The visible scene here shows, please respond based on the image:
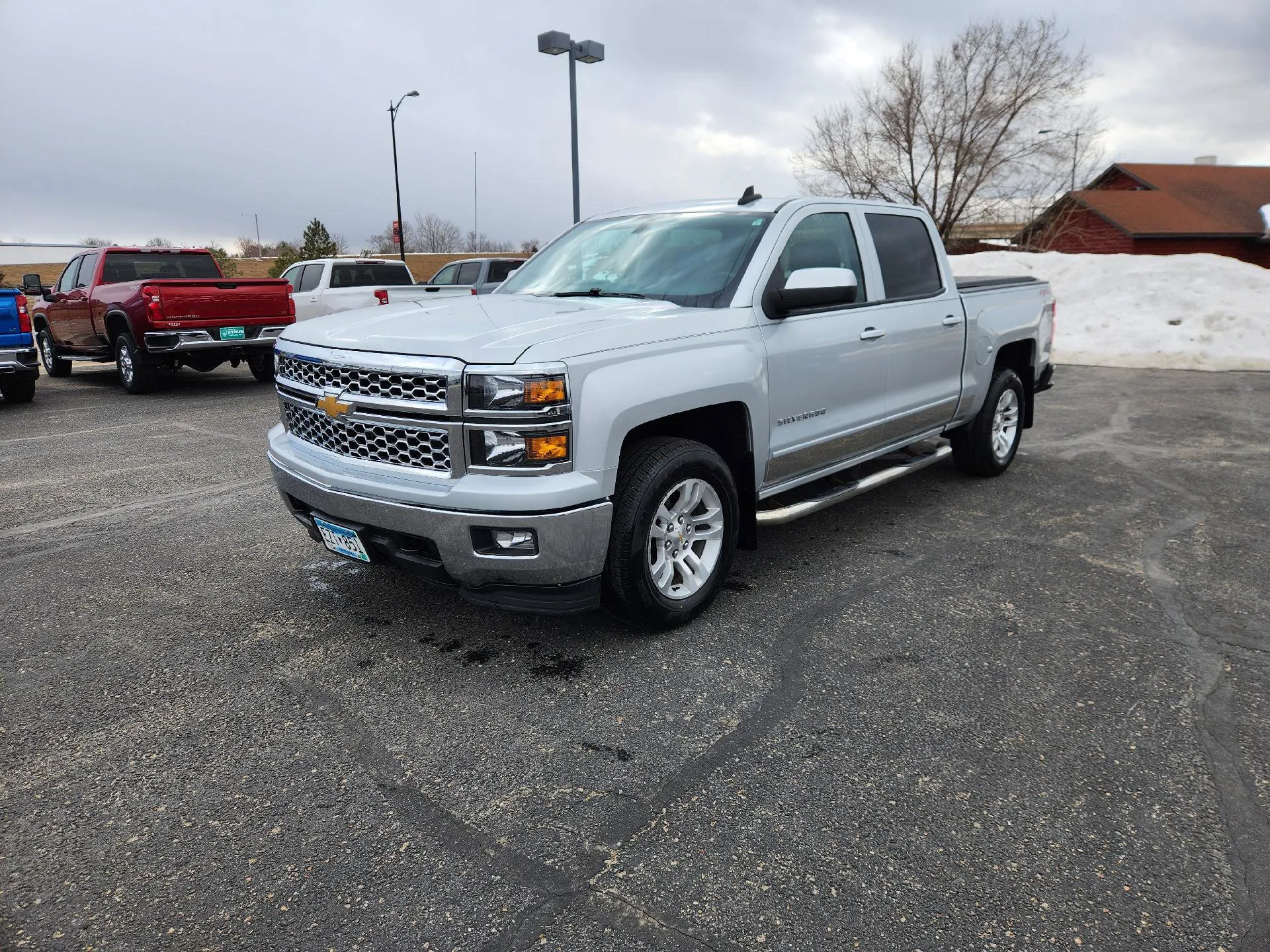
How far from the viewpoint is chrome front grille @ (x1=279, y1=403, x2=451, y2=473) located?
3293mm

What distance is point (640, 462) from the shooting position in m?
3.53

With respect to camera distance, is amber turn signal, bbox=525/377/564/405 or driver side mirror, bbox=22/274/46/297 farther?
driver side mirror, bbox=22/274/46/297

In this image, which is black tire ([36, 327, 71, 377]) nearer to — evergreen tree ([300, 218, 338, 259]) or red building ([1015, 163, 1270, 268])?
red building ([1015, 163, 1270, 268])

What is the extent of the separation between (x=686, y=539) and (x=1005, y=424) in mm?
3915

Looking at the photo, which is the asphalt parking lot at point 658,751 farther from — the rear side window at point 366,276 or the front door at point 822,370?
the rear side window at point 366,276

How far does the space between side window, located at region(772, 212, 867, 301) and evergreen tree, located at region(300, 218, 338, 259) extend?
2347 inches

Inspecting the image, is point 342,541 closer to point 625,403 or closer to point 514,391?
point 514,391

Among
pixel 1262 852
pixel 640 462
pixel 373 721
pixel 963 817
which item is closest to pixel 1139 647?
pixel 1262 852

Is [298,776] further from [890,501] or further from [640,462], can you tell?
[890,501]

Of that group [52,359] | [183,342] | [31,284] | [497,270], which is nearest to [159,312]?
[183,342]

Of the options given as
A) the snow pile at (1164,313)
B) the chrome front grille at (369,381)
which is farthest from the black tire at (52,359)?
the snow pile at (1164,313)

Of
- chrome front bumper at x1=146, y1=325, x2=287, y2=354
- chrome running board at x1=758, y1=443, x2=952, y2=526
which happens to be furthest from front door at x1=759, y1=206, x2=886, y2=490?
chrome front bumper at x1=146, y1=325, x2=287, y2=354

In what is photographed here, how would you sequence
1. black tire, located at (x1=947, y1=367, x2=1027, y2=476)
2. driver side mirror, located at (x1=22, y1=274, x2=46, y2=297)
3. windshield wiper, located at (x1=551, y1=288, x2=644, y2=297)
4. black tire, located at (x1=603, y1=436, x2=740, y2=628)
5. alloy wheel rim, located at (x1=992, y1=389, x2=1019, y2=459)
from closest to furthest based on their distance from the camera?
black tire, located at (x1=603, y1=436, x2=740, y2=628), windshield wiper, located at (x1=551, y1=288, x2=644, y2=297), black tire, located at (x1=947, y1=367, x2=1027, y2=476), alloy wheel rim, located at (x1=992, y1=389, x2=1019, y2=459), driver side mirror, located at (x1=22, y1=274, x2=46, y2=297)

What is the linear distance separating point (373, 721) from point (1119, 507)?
16.6 ft
